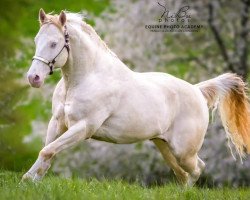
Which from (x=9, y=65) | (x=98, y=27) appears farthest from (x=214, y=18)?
(x=9, y=65)

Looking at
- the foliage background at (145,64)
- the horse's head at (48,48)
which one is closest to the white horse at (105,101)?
the horse's head at (48,48)

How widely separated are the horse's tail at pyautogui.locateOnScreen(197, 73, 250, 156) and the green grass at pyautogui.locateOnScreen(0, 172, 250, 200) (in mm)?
1743

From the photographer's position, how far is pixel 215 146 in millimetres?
14688

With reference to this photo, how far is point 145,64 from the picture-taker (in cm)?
1515

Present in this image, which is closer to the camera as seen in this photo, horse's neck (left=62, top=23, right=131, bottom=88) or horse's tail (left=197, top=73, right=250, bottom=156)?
horse's neck (left=62, top=23, right=131, bottom=88)

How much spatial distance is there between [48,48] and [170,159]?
2.45 meters

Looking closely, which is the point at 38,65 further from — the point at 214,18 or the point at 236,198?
the point at 214,18

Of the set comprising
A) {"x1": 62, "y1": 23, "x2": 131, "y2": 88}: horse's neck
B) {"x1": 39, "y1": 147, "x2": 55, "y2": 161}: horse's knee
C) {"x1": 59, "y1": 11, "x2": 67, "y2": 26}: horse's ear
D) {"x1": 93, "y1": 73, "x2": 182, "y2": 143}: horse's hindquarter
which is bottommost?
{"x1": 39, "y1": 147, "x2": 55, "y2": 161}: horse's knee

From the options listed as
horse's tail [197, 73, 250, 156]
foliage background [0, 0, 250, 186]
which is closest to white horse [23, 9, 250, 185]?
horse's tail [197, 73, 250, 156]

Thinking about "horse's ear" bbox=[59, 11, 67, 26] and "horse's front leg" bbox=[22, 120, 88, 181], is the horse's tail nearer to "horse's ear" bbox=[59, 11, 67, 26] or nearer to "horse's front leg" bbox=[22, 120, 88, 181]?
"horse's front leg" bbox=[22, 120, 88, 181]

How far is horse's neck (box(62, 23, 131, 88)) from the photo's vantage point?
24.6 feet

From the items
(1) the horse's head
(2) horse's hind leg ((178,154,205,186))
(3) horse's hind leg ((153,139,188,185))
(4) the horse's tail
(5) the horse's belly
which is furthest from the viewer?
(4) the horse's tail

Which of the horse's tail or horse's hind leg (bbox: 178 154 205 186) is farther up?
the horse's tail

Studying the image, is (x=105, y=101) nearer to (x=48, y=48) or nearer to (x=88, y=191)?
(x=48, y=48)
